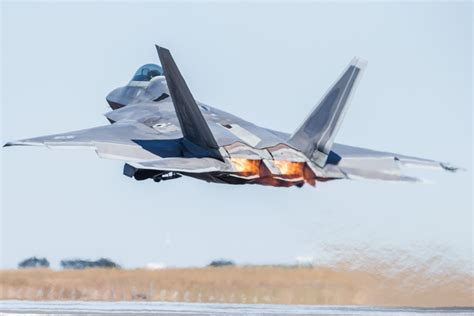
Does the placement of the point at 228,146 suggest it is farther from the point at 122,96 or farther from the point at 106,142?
the point at 122,96

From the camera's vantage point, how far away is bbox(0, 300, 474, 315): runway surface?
6775 cm

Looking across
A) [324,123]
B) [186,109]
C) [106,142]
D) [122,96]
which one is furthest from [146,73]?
[324,123]

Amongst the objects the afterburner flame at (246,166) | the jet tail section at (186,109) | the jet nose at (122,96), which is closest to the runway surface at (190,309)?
the afterburner flame at (246,166)

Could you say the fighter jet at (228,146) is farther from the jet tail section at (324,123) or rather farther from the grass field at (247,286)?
the grass field at (247,286)

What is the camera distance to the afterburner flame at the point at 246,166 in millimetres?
65438

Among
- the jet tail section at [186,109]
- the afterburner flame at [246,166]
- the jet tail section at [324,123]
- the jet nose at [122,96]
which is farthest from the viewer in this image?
the jet nose at [122,96]

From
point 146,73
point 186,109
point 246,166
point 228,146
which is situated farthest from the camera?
point 146,73

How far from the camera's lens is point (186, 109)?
64.9 metres

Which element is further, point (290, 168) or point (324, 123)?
point (324, 123)

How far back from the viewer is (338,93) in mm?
67312

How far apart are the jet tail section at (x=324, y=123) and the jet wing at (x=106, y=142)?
4684 millimetres

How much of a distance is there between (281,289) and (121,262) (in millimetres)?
5479

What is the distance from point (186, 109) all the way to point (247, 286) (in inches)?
341

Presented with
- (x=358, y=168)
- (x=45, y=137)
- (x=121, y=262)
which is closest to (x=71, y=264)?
(x=121, y=262)
